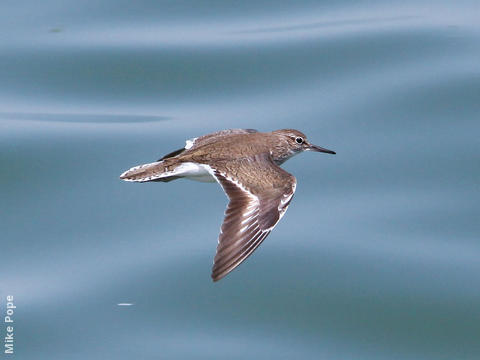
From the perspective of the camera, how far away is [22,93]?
10297mm

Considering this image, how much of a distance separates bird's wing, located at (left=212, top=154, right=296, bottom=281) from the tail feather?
0.35 m

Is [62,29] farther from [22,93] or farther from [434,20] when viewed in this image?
[434,20]

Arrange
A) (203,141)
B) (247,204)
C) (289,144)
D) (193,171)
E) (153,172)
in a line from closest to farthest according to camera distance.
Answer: (247,204) → (153,172) → (193,171) → (203,141) → (289,144)

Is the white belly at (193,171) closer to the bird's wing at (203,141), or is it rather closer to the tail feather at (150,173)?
the tail feather at (150,173)

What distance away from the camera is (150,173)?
7.52 meters

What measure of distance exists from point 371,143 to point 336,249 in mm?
1414

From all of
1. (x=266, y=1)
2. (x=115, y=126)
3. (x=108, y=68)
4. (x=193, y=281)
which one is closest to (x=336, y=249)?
(x=193, y=281)

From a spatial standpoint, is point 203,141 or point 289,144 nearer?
point 203,141

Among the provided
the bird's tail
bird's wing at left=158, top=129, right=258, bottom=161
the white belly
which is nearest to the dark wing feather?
bird's wing at left=158, top=129, right=258, bottom=161

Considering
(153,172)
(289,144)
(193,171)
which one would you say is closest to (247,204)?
(193,171)

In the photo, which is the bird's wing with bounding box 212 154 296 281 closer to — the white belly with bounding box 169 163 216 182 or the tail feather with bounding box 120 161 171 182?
the white belly with bounding box 169 163 216 182

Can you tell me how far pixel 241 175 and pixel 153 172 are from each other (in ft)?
1.97

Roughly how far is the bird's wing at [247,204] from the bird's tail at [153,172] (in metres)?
0.32

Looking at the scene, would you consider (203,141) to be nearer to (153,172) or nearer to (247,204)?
(153,172)
